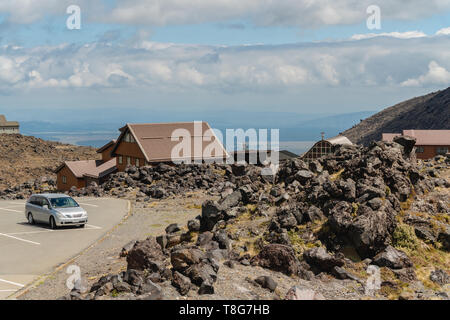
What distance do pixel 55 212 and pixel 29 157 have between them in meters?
84.4

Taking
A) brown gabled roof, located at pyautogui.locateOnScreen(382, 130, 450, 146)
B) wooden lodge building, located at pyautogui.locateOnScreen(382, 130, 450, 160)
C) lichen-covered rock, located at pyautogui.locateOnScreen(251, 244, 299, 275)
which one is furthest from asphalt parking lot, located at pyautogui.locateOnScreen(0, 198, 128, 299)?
brown gabled roof, located at pyautogui.locateOnScreen(382, 130, 450, 146)

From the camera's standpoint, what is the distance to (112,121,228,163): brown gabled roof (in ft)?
186

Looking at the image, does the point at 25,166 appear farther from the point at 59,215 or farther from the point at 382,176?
the point at 382,176

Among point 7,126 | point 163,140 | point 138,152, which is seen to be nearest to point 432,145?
point 163,140

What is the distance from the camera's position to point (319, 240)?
20.3 meters

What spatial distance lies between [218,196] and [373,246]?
20.8 meters

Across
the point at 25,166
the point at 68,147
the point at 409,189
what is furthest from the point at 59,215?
the point at 68,147

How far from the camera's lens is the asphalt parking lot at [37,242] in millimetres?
19900

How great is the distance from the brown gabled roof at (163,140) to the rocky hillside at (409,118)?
97.9 metres

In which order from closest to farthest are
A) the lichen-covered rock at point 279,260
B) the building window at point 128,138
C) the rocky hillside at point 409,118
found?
1. the lichen-covered rock at point 279,260
2. the building window at point 128,138
3. the rocky hillside at point 409,118

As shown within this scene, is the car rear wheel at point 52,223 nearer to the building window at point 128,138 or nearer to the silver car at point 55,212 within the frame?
the silver car at point 55,212

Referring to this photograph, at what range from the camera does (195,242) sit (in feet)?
72.2

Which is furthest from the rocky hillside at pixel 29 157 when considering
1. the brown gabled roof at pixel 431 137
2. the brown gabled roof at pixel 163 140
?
the brown gabled roof at pixel 431 137

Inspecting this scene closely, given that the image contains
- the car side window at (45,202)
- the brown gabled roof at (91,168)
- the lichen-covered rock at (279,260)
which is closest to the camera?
the lichen-covered rock at (279,260)
